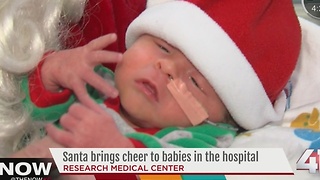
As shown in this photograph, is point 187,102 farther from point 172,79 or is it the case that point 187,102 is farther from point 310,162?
point 310,162

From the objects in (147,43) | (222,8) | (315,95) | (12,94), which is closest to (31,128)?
(12,94)

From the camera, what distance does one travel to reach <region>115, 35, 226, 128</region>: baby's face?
667mm

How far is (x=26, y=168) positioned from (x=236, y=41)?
30 centimetres

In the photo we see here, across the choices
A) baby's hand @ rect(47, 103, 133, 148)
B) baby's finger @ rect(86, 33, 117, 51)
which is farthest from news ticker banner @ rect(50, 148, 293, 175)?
baby's finger @ rect(86, 33, 117, 51)

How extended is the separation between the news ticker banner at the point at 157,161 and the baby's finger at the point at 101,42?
0.12 meters

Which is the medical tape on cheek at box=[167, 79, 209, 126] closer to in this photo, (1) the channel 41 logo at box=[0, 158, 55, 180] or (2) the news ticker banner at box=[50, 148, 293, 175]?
(2) the news ticker banner at box=[50, 148, 293, 175]

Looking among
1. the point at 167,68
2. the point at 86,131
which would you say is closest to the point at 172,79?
the point at 167,68

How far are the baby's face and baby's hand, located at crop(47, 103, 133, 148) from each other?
0.11ft

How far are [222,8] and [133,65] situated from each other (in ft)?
0.46

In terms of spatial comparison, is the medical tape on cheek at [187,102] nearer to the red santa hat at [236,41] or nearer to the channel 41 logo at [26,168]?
the red santa hat at [236,41]

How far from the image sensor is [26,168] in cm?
65

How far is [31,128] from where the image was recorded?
2.24 ft

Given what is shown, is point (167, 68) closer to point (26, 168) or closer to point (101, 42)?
point (101, 42)

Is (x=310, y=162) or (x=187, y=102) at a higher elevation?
(x=187, y=102)
